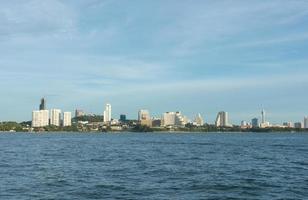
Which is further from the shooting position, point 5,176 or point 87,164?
point 87,164

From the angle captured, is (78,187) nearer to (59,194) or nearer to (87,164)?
(59,194)

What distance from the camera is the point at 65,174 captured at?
55.5m

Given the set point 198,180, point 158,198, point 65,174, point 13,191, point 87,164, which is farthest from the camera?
point 87,164

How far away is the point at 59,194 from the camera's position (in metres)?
41.8

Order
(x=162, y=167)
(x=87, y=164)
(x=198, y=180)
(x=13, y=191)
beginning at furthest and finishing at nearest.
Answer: (x=87, y=164) < (x=162, y=167) < (x=198, y=180) < (x=13, y=191)

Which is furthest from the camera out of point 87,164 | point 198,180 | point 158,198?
point 87,164

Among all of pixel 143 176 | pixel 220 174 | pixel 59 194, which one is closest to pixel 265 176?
pixel 220 174

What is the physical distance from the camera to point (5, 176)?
175ft

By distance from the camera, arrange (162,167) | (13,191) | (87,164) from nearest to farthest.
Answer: (13,191)
(162,167)
(87,164)

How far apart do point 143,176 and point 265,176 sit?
12.6m

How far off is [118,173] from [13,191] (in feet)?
53.5

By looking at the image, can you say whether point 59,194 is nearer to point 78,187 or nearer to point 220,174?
point 78,187

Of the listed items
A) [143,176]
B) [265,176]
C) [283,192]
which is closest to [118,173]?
[143,176]

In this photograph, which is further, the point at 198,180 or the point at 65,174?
the point at 65,174
